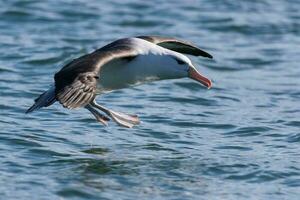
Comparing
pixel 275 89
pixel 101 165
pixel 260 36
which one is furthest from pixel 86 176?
pixel 260 36

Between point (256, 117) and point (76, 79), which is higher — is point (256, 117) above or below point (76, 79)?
below

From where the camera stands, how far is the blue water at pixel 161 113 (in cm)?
1089

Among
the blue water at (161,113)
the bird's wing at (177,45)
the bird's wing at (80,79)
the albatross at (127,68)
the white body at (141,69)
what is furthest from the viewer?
the bird's wing at (177,45)

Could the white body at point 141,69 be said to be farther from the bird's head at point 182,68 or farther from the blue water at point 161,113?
the blue water at point 161,113

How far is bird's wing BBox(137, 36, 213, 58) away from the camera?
1319cm

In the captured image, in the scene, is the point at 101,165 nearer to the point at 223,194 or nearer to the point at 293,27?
the point at 223,194

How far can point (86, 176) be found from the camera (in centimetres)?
1097

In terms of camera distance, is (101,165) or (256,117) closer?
(101,165)

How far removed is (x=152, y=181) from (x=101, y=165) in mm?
Answer: 785

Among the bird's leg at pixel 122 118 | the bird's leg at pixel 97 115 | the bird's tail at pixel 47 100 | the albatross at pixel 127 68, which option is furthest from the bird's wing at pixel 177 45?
the bird's tail at pixel 47 100

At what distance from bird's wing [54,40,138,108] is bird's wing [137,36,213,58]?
1403mm

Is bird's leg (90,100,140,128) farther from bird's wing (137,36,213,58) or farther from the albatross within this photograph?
bird's wing (137,36,213,58)

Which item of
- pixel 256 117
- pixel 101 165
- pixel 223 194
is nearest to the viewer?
pixel 223 194

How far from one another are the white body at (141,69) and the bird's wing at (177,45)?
1.68ft
